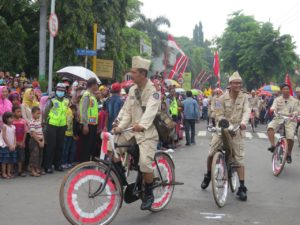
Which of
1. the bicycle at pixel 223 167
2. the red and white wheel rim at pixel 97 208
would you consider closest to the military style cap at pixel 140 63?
the red and white wheel rim at pixel 97 208

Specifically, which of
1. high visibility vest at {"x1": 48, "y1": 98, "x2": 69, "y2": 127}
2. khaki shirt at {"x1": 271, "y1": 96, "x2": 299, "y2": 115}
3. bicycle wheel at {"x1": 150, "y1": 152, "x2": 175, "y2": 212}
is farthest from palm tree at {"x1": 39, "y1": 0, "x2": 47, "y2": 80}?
bicycle wheel at {"x1": 150, "y1": 152, "x2": 175, "y2": 212}

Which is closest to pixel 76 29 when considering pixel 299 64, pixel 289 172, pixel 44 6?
pixel 44 6

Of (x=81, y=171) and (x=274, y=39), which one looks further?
(x=274, y=39)

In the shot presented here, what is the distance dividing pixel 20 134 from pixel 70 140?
A: 1.27 meters

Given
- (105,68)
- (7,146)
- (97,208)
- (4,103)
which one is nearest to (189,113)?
(105,68)

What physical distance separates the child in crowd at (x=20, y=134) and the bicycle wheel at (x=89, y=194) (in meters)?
3.91

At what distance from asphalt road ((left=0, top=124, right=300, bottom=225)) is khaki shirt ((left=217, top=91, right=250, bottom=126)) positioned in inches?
48.5

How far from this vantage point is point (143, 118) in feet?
19.0

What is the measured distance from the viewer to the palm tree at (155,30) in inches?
2089

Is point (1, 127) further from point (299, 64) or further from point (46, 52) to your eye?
point (299, 64)

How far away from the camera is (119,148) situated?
5891 millimetres

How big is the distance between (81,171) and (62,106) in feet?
14.2

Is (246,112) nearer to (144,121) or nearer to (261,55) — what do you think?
(144,121)

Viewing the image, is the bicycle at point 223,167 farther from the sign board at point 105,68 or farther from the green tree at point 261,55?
the green tree at point 261,55
